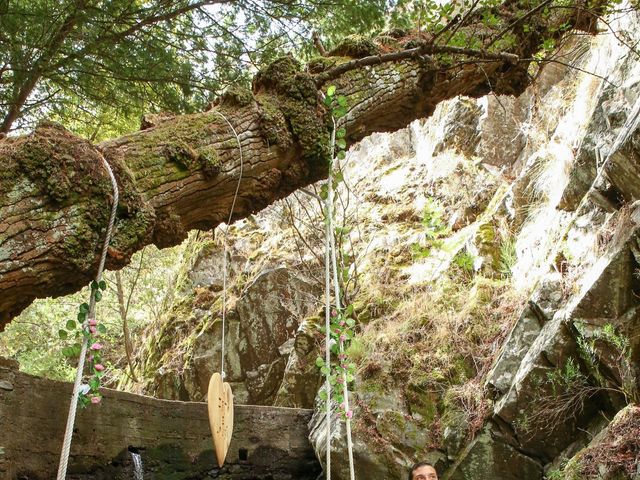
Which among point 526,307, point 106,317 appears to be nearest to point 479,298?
point 526,307

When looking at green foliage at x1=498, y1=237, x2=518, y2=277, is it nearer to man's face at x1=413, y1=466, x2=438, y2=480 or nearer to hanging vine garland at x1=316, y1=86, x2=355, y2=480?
man's face at x1=413, y1=466, x2=438, y2=480

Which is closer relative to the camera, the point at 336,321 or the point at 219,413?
the point at 336,321

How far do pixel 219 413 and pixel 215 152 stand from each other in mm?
1322

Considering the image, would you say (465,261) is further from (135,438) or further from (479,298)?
(135,438)

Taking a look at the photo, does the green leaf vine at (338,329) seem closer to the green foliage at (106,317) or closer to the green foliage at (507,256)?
the green foliage at (507,256)

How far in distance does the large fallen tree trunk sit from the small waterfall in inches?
117

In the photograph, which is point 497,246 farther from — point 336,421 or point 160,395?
point 160,395

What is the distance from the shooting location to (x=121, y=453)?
195 inches

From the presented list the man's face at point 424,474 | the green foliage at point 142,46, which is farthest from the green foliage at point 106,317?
the man's face at point 424,474

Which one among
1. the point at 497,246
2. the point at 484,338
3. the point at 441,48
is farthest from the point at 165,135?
the point at 497,246

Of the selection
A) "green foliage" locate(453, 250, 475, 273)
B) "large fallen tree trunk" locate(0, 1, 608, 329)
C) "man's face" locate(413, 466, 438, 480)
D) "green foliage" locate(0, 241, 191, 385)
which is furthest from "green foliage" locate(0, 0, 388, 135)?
"green foliage" locate(0, 241, 191, 385)

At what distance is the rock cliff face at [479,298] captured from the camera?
14.6ft

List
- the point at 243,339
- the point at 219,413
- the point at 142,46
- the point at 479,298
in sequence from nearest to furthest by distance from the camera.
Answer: the point at 219,413 → the point at 142,46 → the point at 479,298 → the point at 243,339

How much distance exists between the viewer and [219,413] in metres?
3.11
